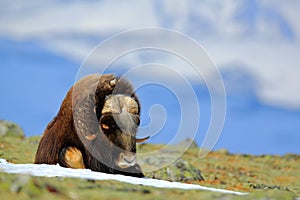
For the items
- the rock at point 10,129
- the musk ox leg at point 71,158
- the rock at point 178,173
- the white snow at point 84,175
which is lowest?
the white snow at point 84,175

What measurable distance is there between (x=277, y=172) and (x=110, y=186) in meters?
29.9

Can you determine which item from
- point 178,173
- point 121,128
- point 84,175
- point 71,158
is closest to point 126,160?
point 121,128

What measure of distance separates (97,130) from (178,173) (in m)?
13.4

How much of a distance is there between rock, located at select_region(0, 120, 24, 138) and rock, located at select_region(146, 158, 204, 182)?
24.1 metres

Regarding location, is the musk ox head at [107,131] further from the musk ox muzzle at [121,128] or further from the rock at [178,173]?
the rock at [178,173]

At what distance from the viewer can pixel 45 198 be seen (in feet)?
24.5

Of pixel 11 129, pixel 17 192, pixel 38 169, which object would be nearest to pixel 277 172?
pixel 11 129

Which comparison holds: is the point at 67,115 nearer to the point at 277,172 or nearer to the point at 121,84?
the point at 121,84

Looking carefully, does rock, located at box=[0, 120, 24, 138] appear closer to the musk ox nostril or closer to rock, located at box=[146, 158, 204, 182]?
rock, located at box=[146, 158, 204, 182]

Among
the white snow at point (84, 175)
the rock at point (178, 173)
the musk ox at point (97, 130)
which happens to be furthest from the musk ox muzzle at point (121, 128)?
the rock at point (178, 173)

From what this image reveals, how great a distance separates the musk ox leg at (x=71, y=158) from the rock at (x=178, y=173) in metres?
11.8

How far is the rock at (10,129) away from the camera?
1871 inches

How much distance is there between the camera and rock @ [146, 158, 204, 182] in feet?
84.3

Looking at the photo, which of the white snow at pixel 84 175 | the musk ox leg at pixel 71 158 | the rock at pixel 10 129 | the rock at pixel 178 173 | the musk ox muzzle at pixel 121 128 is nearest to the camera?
the white snow at pixel 84 175
